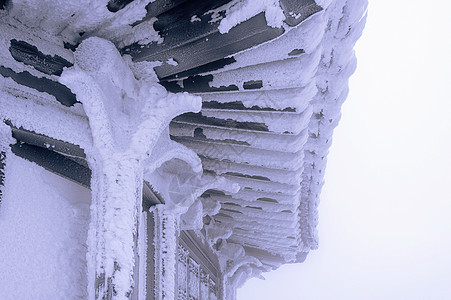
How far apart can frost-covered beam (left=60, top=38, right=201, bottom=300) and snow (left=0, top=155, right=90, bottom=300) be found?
238 mm

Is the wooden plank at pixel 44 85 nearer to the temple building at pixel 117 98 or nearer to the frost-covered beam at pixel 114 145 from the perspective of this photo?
the temple building at pixel 117 98

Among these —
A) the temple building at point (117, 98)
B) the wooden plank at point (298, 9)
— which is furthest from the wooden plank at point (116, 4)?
the wooden plank at point (298, 9)

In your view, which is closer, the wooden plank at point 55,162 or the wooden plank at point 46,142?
the wooden plank at point 46,142

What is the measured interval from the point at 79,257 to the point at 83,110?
76 cm

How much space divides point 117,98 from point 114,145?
0.83ft

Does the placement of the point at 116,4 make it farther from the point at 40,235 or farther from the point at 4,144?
the point at 40,235

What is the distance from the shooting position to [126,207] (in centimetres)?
226

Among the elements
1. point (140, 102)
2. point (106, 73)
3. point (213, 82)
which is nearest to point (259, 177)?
point (213, 82)

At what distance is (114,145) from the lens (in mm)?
2256

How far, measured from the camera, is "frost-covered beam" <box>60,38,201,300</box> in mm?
2141

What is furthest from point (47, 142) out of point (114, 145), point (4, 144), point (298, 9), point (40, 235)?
point (298, 9)

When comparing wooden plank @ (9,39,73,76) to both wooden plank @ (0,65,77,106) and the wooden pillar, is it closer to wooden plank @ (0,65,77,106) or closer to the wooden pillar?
wooden plank @ (0,65,77,106)

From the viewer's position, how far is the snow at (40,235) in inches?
82.2

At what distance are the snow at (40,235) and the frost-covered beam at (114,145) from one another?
0.24m
